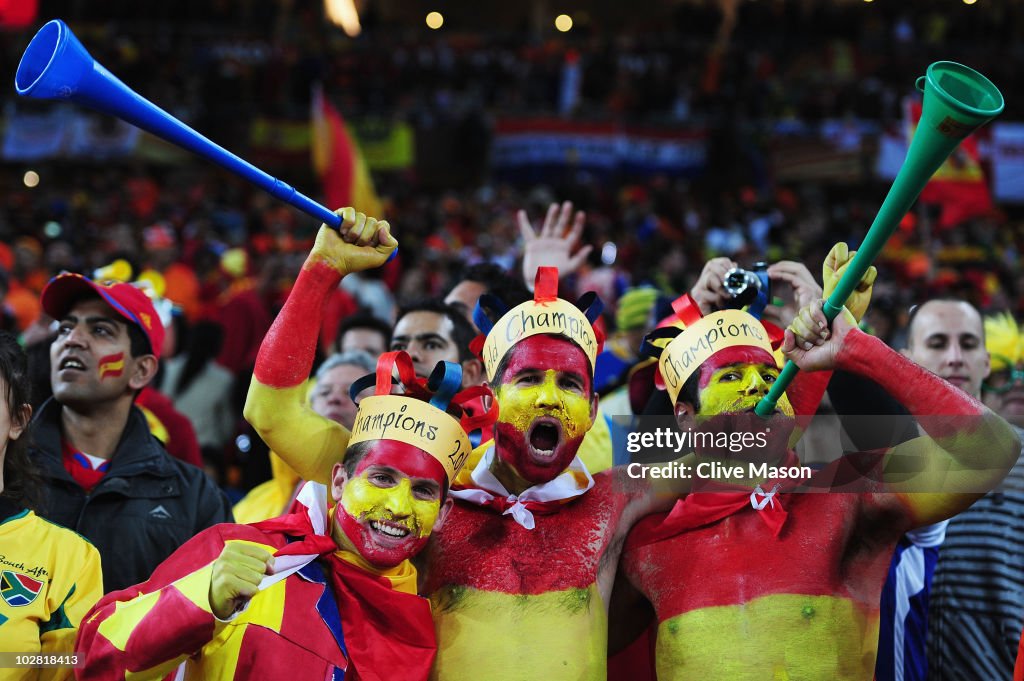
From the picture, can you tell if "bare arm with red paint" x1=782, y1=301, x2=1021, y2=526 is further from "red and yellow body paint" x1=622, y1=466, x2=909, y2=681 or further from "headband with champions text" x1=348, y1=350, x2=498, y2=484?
"headband with champions text" x1=348, y1=350, x2=498, y2=484

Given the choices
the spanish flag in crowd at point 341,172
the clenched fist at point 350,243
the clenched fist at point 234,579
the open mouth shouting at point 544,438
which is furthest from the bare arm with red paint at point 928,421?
the spanish flag in crowd at point 341,172

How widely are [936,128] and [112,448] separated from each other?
290 cm

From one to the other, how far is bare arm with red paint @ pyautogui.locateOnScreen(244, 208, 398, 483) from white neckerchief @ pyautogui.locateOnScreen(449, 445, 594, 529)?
46 cm

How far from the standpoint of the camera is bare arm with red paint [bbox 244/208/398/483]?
3.19 metres

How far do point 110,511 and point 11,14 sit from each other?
836 cm

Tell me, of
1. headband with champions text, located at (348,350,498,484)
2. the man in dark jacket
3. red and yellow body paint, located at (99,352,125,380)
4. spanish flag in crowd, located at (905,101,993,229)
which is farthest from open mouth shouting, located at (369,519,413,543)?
spanish flag in crowd, located at (905,101,993,229)

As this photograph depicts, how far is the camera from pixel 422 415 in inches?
126

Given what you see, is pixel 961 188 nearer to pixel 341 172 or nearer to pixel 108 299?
pixel 341 172

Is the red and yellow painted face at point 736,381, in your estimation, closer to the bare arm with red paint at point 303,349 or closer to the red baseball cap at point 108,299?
the bare arm with red paint at point 303,349

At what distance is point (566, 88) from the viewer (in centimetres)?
2086

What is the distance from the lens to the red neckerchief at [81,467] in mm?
3947

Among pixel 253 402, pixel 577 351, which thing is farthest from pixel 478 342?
pixel 253 402

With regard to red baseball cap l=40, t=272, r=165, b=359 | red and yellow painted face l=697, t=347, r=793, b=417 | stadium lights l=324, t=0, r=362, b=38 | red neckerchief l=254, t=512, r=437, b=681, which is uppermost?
stadium lights l=324, t=0, r=362, b=38

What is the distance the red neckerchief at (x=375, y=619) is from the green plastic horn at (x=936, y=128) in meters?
1.43
